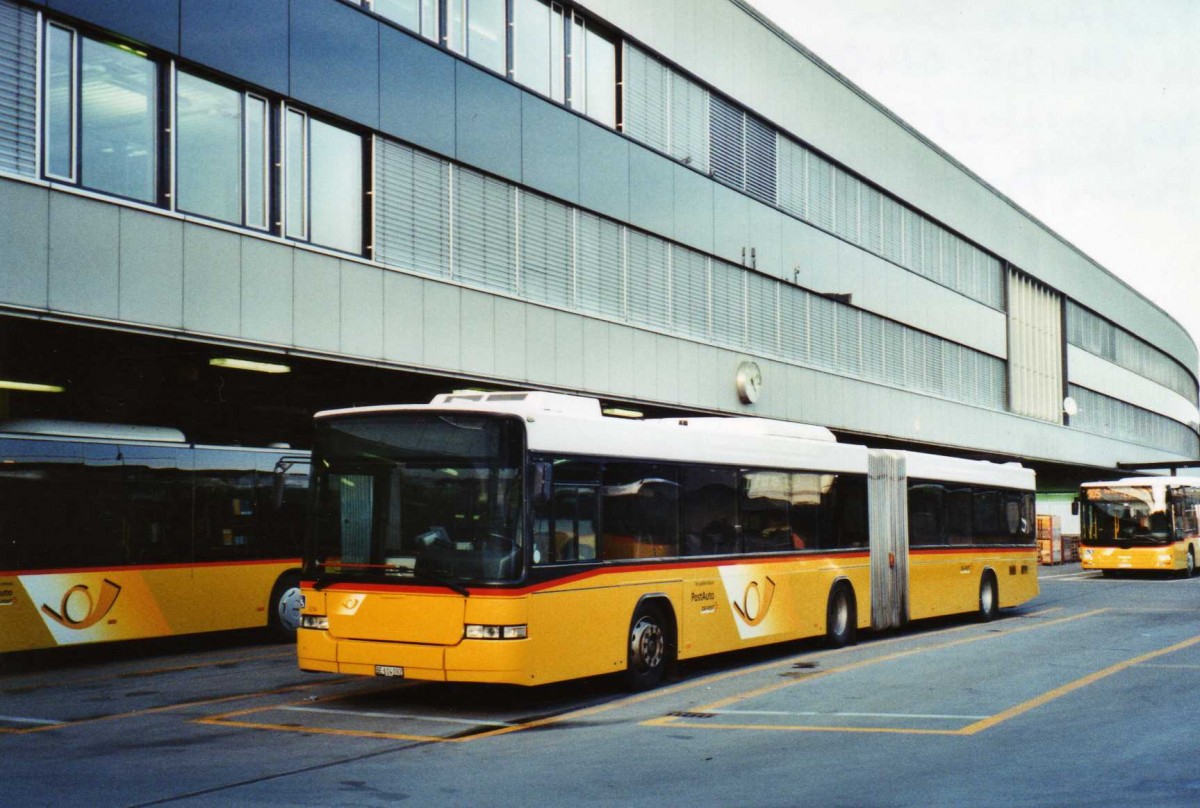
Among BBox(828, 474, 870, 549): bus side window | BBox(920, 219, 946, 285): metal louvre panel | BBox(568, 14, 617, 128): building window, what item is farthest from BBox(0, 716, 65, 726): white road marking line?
BBox(920, 219, 946, 285): metal louvre panel

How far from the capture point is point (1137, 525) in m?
38.9

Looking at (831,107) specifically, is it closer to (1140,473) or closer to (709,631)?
(709,631)

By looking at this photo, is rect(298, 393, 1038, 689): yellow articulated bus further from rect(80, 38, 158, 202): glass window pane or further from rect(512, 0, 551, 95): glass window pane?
rect(512, 0, 551, 95): glass window pane

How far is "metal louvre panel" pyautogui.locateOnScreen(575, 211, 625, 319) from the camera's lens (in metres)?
25.6

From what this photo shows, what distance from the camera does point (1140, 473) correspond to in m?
71.3

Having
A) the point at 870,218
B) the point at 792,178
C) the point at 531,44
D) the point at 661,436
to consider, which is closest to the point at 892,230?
the point at 870,218

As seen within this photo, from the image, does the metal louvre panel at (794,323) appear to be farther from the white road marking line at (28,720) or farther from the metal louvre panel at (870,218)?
the white road marking line at (28,720)

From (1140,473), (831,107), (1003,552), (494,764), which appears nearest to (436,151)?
(1003,552)

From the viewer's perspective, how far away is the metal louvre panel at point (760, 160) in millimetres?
32031

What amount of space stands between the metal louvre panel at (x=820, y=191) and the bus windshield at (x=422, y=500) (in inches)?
953

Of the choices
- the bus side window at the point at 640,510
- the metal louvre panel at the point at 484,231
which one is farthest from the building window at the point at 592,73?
the bus side window at the point at 640,510

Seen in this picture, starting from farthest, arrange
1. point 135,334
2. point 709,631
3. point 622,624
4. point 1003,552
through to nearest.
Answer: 1. point 1003,552
2. point 135,334
3. point 709,631
4. point 622,624

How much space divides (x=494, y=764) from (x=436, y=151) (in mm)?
14157

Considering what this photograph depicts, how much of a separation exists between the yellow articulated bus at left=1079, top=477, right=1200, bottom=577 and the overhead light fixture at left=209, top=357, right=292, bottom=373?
27.0 metres
